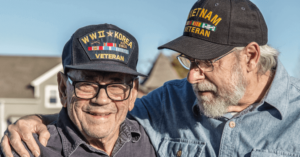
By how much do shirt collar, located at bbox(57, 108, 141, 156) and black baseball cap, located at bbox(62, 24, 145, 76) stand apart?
52 cm

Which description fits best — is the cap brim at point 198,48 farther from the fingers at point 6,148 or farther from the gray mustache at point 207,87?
the fingers at point 6,148

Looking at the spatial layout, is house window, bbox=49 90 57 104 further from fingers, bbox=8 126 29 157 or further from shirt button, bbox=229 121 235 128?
shirt button, bbox=229 121 235 128

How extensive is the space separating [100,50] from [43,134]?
949 mm

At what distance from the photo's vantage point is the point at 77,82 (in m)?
2.86

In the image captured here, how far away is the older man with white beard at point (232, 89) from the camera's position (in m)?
3.08

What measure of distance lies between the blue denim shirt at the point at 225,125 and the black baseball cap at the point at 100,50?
895 mm

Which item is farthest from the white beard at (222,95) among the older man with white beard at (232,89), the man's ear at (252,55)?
the man's ear at (252,55)

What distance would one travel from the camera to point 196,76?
10.7 ft

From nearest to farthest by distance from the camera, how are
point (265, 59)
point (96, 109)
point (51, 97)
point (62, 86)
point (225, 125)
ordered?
point (96, 109) → point (62, 86) → point (225, 125) → point (265, 59) → point (51, 97)

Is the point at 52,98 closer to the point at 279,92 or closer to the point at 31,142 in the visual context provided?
the point at 31,142

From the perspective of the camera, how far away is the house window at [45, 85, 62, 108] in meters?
23.8

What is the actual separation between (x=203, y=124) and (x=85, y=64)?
145cm

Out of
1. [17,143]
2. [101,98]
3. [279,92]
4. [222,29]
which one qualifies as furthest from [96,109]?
[279,92]

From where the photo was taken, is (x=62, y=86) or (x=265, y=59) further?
(x=265, y=59)
